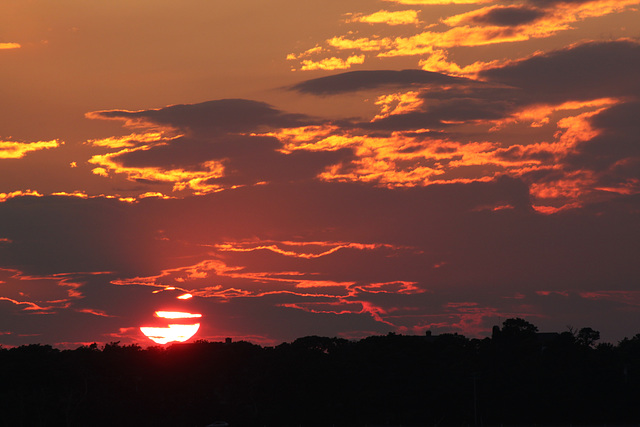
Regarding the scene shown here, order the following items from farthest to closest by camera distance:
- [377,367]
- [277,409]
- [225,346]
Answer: [225,346] → [377,367] → [277,409]

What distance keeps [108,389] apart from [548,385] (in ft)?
265

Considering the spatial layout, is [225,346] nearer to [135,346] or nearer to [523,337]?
[135,346]

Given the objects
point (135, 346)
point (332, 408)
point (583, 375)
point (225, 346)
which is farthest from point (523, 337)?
point (135, 346)

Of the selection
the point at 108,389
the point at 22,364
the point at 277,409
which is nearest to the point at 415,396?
the point at 277,409

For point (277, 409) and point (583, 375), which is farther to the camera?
point (583, 375)

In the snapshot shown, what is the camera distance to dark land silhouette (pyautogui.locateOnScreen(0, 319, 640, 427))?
15825cm

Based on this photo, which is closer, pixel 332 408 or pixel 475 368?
pixel 332 408

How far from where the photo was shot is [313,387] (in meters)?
164

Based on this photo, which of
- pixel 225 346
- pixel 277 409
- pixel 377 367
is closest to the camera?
pixel 277 409

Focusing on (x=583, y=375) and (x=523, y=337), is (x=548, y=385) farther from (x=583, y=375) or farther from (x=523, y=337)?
(x=523, y=337)

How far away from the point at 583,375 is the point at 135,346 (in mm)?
87380

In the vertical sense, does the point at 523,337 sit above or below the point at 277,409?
above

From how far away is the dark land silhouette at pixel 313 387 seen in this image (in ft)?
519

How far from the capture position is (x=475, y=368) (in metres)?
173
